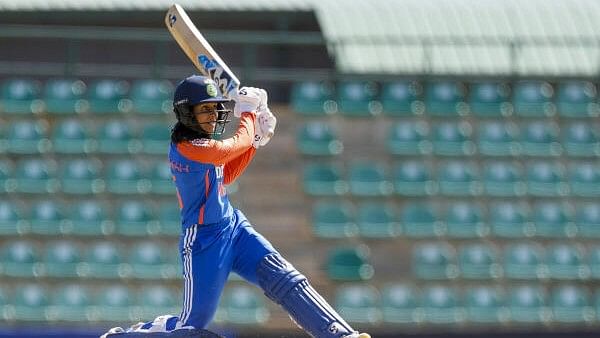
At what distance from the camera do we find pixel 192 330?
7164 millimetres

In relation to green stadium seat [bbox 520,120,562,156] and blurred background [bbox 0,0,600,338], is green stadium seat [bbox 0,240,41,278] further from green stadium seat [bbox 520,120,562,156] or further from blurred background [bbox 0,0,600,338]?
green stadium seat [bbox 520,120,562,156]

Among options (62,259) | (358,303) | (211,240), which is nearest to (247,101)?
(211,240)

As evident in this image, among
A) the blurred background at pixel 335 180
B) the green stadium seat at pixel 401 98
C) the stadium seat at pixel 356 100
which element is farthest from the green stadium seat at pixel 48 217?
the green stadium seat at pixel 401 98

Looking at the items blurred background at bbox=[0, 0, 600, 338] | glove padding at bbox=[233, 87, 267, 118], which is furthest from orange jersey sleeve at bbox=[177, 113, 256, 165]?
blurred background at bbox=[0, 0, 600, 338]

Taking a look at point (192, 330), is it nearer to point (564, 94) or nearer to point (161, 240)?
point (161, 240)

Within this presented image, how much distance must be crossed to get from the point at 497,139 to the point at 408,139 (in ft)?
3.60

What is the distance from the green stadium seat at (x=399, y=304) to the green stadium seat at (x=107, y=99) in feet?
12.5

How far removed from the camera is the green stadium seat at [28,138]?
50.2 ft

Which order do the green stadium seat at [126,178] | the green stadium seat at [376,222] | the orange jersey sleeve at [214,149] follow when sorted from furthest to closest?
the green stadium seat at [126,178] → the green stadium seat at [376,222] → the orange jersey sleeve at [214,149]

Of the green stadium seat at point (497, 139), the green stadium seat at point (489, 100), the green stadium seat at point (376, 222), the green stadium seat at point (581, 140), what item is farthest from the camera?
the green stadium seat at point (489, 100)

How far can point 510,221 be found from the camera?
1515 centimetres

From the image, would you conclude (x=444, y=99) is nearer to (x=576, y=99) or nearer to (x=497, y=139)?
(x=497, y=139)

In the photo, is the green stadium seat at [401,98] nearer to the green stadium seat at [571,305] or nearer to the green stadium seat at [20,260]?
the green stadium seat at [571,305]

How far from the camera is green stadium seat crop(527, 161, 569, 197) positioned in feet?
50.7
